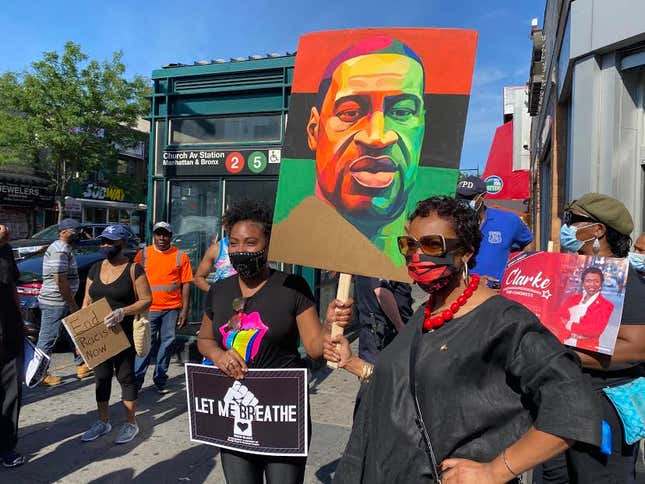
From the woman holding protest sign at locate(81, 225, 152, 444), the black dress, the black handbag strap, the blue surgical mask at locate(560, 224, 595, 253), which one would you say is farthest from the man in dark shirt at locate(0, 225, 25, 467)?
the blue surgical mask at locate(560, 224, 595, 253)

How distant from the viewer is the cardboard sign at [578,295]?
213 centimetres

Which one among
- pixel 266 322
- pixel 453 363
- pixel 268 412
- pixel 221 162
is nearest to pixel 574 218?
pixel 453 363

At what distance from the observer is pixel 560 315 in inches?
89.5

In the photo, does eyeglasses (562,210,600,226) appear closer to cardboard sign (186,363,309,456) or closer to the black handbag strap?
the black handbag strap

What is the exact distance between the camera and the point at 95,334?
4203mm

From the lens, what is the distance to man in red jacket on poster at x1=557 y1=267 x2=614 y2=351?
Answer: 2145 millimetres

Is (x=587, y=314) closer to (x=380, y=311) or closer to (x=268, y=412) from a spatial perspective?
(x=268, y=412)

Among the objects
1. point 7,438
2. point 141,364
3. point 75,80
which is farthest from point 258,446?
point 75,80

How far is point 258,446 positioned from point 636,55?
4797 mm

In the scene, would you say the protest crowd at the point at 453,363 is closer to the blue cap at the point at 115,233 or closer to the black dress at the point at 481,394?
the black dress at the point at 481,394

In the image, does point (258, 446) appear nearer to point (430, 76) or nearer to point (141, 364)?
point (430, 76)

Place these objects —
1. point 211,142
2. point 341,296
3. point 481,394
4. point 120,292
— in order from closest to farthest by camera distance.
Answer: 1. point 481,394
2. point 341,296
3. point 120,292
4. point 211,142

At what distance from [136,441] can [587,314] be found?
3.93 metres

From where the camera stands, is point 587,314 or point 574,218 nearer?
point 587,314
